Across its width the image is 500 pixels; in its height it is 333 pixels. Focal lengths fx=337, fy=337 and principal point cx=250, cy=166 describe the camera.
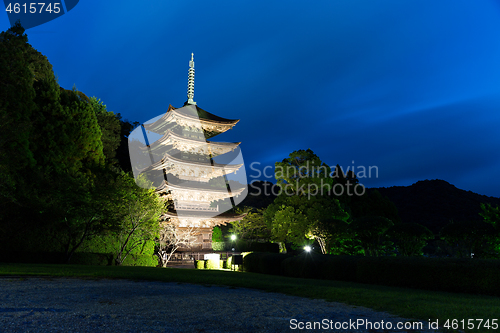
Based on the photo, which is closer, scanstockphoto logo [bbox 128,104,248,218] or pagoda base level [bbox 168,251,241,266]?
pagoda base level [bbox 168,251,241,266]

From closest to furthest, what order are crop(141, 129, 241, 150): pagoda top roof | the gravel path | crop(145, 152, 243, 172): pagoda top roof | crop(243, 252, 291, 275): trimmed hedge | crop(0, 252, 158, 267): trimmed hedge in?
the gravel path → crop(243, 252, 291, 275): trimmed hedge → crop(0, 252, 158, 267): trimmed hedge → crop(145, 152, 243, 172): pagoda top roof → crop(141, 129, 241, 150): pagoda top roof

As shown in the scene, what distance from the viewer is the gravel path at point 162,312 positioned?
4.64 meters

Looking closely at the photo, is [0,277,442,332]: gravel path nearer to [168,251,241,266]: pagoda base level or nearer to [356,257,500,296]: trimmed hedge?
[356,257,500,296]: trimmed hedge

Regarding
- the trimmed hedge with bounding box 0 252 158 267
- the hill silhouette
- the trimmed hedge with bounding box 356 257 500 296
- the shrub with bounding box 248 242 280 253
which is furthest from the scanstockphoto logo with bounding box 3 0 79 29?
the hill silhouette

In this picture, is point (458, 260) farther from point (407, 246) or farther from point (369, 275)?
point (407, 246)

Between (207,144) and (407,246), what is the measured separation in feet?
79.1

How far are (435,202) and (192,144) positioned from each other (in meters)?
47.8

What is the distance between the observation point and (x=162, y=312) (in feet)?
18.2

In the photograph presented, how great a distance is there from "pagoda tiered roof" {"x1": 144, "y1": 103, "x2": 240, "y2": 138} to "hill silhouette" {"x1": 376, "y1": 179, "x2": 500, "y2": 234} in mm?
38286

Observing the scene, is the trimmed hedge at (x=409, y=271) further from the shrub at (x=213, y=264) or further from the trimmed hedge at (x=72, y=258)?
the trimmed hedge at (x=72, y=258)

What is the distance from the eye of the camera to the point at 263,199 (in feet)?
222

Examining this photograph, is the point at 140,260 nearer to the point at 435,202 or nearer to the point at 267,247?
the point at 267,247

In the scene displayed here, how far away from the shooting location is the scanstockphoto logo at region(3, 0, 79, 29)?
1764cm

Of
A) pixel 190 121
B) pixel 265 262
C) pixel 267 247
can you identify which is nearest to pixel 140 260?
pixel 265 262
